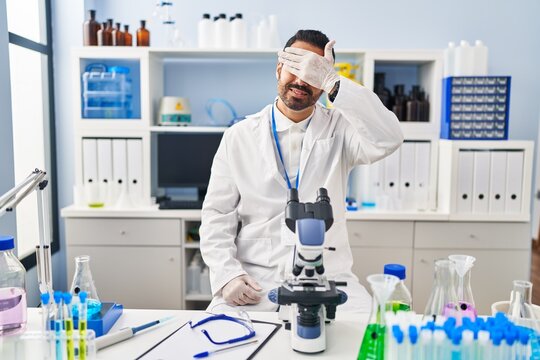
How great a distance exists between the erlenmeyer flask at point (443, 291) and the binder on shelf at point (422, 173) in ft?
5.85

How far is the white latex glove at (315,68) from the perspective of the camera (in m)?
1.60

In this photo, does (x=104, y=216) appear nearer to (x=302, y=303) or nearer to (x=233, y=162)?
(x=233, y=162)

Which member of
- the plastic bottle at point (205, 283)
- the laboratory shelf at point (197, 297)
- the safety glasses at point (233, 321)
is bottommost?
the laboratory shelf at point (197, 297)

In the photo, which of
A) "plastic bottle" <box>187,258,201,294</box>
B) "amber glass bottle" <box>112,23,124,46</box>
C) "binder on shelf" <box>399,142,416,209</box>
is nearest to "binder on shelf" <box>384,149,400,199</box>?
"binder on shelf" <box>399,142,416,209</box>

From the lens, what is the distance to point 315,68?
1.60 m

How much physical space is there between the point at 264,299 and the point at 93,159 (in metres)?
1.64

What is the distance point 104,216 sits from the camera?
275 cm

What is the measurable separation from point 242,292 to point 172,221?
1.21m

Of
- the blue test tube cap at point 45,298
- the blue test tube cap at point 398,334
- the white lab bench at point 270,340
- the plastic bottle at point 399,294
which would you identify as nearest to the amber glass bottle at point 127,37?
the white lab bench at point 270,340

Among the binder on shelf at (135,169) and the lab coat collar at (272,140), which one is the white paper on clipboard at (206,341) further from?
the binder on shelf at (135,169)

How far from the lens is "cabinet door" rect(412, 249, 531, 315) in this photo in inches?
108

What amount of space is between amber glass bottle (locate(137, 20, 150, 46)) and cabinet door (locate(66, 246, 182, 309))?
1182 mm

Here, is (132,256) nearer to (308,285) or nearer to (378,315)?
(308,285)

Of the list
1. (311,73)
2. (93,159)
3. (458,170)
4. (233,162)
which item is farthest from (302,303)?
(93,159)
